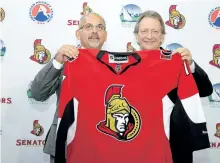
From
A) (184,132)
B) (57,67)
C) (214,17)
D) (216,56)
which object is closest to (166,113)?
(184,132)

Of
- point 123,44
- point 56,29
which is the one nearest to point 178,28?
point 123,44

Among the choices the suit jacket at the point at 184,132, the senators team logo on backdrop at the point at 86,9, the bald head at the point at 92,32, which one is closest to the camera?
the suit jacket at the point at 184,132

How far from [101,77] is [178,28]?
0.92 m

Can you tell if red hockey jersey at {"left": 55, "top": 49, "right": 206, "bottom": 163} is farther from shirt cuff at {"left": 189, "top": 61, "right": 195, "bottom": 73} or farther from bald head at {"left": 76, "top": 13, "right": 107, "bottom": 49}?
bald head at {"left": 76, "top": 13, "right": 107, "bottom": 49}

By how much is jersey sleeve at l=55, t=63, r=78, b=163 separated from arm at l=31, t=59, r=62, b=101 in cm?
7

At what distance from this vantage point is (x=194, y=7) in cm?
209

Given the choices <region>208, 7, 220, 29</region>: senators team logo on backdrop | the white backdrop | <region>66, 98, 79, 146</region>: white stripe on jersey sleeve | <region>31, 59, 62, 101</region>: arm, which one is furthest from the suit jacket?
<region>208, 7, 220, 29</region>: senators team logo on backdrop

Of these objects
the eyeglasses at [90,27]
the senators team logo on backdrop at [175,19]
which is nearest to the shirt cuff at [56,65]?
the eyeglasses at [90,27]

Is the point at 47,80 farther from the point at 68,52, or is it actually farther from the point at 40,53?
the point at 40,53

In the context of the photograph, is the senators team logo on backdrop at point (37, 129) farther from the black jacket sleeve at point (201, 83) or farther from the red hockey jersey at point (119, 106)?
the black jacket sleeve at point (201, 83)

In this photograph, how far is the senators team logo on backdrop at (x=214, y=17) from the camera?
2088 millimetres

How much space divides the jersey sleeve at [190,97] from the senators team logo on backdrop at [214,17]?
87 cm

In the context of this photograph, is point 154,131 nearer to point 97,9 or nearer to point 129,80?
point 129,80

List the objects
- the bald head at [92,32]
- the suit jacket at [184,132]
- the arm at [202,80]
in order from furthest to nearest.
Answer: the bald head at [92,32]
the arm at [202,80]
the suit jacket at [184,132]
